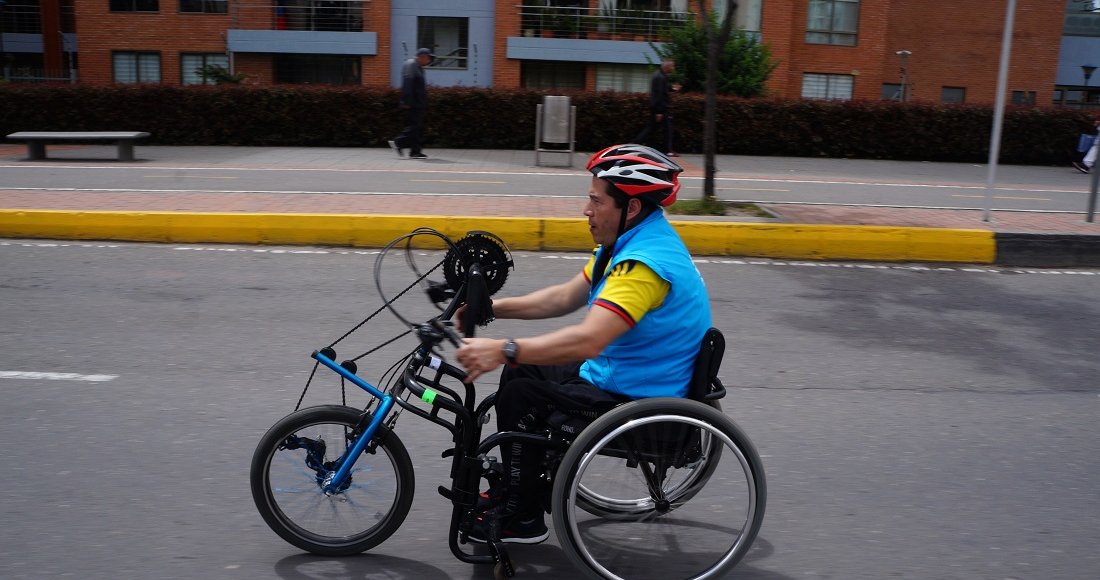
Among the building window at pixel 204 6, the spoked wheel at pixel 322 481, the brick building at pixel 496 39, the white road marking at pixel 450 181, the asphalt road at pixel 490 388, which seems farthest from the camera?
the building window at pixel 204 6

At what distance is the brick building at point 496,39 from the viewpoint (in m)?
27.8

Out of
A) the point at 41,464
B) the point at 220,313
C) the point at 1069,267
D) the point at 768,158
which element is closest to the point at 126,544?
the point at 41,464

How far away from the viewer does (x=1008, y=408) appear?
543 cm

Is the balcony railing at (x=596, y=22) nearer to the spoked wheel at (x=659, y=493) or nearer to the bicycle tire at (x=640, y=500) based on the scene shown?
the bicycle tire at (x=640, y=500)

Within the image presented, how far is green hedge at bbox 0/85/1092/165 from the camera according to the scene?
66.1ft

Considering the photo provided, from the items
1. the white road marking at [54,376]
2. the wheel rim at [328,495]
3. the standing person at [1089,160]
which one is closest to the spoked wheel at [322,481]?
the wheel rim at [328,495]

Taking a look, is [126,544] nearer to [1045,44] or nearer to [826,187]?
[826,187]

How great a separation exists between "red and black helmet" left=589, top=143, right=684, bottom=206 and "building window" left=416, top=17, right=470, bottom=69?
26.3 metres

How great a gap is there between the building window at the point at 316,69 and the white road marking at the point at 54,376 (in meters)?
24.2

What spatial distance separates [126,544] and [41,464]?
0.97 meters

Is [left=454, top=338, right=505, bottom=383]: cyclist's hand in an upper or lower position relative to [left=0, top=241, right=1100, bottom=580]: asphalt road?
upper

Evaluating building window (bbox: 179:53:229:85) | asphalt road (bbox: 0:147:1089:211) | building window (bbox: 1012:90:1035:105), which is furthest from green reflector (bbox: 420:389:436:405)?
building window (bbox: 1012:90:1035:105)

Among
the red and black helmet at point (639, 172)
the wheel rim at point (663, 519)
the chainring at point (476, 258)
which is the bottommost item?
the wheel rim at point (663, 519)

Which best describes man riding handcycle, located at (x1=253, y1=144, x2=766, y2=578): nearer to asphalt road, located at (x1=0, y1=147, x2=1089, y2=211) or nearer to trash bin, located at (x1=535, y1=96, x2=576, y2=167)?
asphalt road, located at (x1=0, y1=147, x2=1089, y2=211)
